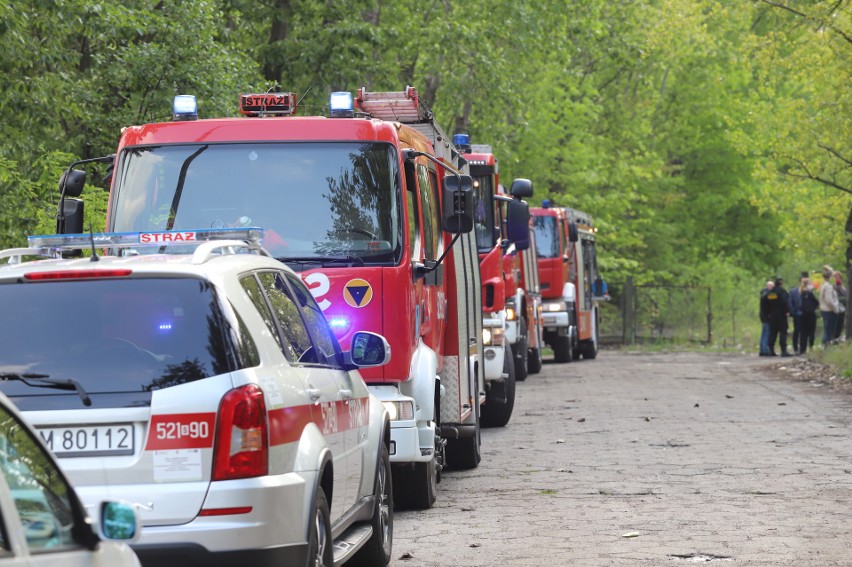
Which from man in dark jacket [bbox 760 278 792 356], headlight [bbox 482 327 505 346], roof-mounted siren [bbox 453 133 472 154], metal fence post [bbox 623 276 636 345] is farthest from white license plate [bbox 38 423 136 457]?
metal fence post [bbox 623 276 636 345]

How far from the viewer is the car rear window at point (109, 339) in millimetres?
5785

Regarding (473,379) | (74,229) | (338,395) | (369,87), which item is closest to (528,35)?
(369,87)

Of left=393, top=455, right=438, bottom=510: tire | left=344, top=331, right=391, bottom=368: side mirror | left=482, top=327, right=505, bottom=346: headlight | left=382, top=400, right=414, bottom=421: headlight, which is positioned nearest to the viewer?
left=344, top=331, right=391, bottom=368: side mirror

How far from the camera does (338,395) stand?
7168 millimetres

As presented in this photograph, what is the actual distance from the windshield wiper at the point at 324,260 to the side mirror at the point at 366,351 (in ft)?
8.02

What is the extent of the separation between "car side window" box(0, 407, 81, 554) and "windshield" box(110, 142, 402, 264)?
20.4 feet

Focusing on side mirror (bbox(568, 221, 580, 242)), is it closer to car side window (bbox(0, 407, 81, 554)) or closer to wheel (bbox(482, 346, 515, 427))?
wheel (bbox(482, 346, 515, 427))

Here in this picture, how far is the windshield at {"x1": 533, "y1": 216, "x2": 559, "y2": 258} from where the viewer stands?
3231cm

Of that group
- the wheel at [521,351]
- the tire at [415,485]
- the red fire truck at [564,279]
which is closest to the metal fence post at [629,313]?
the red fire truck at [564,279]

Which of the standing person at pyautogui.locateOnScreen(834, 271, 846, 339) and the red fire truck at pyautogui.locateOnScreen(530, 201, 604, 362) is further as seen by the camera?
the standing person at pyautogui.locateOnScreen(834, 271, 846, 339)

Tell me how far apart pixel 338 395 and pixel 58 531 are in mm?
3363

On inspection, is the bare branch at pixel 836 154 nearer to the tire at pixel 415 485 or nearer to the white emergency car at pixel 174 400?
the tire at pixel 415 485

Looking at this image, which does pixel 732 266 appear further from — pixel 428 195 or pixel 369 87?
pixel 428 195

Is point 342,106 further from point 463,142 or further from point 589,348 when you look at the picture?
point 589,348
